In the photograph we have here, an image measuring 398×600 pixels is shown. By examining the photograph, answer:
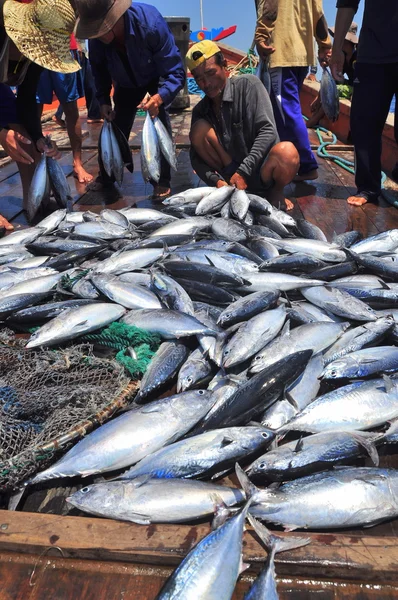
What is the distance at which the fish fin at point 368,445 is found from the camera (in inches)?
70.5

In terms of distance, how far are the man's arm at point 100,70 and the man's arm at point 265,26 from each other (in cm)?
184

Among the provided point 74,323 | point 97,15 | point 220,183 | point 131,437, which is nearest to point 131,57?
point 97,15

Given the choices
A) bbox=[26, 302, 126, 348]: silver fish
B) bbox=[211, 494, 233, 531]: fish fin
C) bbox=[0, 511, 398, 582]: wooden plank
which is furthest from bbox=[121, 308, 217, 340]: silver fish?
bbox=[0, 511, 398, 582]: wooden plank

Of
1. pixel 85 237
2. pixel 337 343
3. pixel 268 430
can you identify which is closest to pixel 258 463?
pixel 268 430

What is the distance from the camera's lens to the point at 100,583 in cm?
148

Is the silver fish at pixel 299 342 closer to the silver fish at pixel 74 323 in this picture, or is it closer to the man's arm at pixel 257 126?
the silver fish at pixel 74 323

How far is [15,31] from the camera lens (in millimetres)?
3650

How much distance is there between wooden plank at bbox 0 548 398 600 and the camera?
1.44 metres

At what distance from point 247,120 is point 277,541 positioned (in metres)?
3.99

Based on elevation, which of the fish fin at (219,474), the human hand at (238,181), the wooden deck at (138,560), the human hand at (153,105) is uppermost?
the human hand at (153,105)

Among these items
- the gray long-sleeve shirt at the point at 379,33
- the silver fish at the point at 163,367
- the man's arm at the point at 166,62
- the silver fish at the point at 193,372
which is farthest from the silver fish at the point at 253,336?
the man's arm at the point at 166,62

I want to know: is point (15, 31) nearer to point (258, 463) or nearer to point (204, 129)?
point (204, 129)

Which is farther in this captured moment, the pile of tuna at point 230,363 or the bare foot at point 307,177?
the bare foot at point 307,177

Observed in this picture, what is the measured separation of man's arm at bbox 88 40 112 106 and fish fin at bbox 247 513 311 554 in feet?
16.9
